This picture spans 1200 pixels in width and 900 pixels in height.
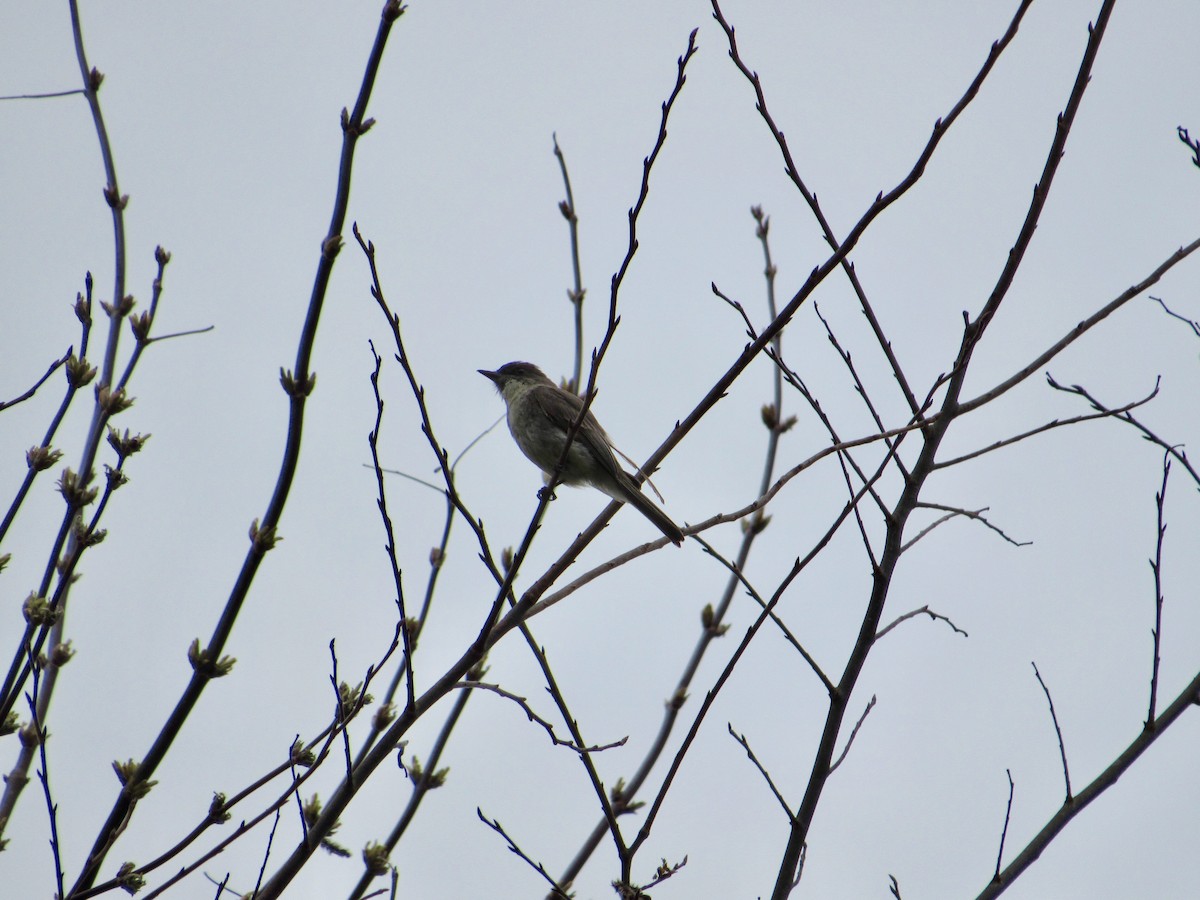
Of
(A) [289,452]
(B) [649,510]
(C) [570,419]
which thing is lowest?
(A) [289,452]

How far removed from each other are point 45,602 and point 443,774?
Answer: 169 centimetres

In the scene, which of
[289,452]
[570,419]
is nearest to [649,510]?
[570,419]

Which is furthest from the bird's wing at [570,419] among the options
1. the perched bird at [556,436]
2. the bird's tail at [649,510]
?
the bird's tail at [649,510]

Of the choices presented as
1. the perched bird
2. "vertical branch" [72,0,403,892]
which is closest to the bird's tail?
the perched bird

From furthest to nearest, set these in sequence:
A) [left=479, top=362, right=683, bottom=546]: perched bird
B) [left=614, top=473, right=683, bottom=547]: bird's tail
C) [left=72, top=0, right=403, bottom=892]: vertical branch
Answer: [left=479, top=362, right=683, bottom=546]: perched bird → [left=614, top=473, right=683, bottom=547]: bird's tail → [left=72, top=0, right=403, bottom=892]: vertical branch

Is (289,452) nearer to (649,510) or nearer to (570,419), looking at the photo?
(649,510)

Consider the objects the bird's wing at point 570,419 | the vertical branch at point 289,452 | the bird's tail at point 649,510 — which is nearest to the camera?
the vertical branch at point 289,452

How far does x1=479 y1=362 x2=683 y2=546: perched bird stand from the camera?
260 inches

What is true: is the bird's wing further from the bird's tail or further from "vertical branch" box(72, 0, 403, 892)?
"vertical branch" box(72, 0, 403, 892)

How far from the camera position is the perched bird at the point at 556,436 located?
21.7 ft

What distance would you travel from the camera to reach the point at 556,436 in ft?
24.0

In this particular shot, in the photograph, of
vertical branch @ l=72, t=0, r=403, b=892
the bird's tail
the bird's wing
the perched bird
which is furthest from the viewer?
the bird's wing

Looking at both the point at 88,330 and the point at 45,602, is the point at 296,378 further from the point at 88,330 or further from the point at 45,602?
the point at 45,602

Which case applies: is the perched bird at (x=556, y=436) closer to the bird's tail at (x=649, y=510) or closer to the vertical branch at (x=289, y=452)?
the bird's tail at (x=649, y=510)
